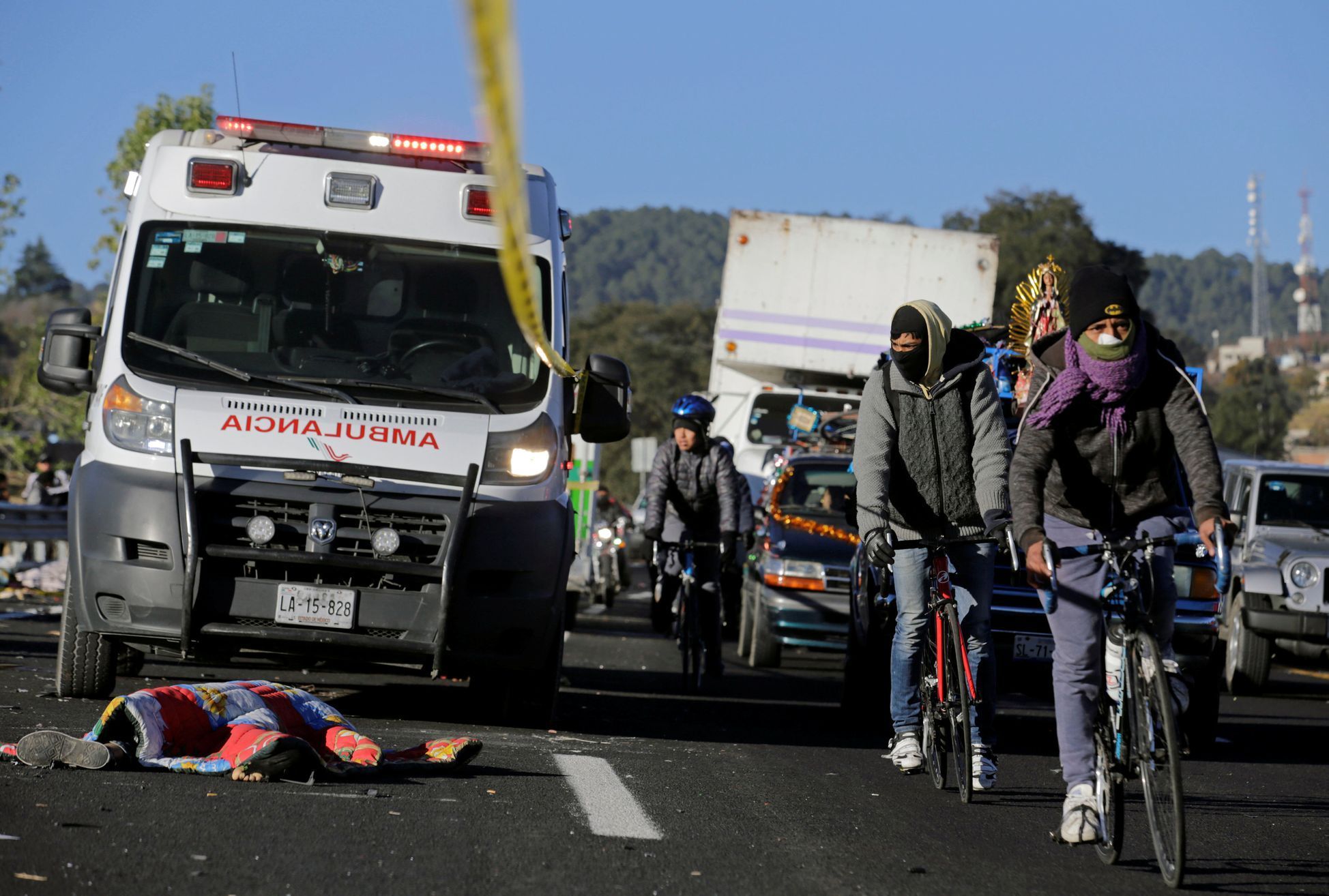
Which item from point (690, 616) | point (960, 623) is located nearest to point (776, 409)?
point (690, 616)

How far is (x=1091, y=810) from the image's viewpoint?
614 cm

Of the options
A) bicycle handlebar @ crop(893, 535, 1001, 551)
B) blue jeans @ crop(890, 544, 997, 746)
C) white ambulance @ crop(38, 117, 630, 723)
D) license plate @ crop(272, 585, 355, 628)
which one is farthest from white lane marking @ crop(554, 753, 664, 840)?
bicycle handlebar @ crop(893, 535, 1001, 551)

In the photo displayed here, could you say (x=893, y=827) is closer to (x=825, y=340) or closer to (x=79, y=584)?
(x=79, y=584)

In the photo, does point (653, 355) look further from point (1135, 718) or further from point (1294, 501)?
point (1135, 718)

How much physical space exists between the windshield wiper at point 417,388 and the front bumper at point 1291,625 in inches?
347

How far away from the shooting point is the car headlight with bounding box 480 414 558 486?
8.46 m

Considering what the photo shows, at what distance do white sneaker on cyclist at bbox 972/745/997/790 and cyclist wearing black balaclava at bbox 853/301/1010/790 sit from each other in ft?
0.43

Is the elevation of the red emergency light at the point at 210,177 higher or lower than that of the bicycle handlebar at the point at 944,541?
higher

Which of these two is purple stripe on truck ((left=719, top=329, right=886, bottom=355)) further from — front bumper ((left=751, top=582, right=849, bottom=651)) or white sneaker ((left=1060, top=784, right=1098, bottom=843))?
white sneaker ((left=1060, top=784, right=1098, bottom=843))

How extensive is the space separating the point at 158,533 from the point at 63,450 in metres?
59.7

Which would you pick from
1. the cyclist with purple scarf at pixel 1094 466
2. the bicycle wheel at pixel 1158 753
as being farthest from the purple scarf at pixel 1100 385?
the bicycle wheel at pixel 1158 753

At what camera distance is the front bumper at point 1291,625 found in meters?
14.9

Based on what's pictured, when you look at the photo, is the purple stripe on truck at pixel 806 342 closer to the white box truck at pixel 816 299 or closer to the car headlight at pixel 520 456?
the white box truck at pixel 816 299

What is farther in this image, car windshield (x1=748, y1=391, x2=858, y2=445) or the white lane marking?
car windshield (x1=748, y1=391, x2=858, y2=445)
